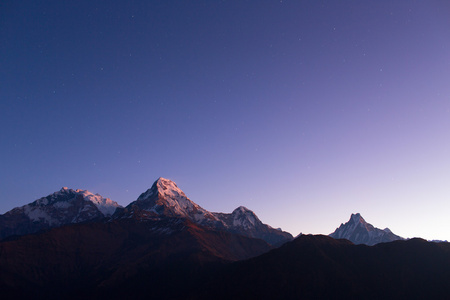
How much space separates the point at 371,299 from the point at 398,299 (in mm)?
14923

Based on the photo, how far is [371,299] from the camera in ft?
654

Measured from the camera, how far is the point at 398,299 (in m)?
198

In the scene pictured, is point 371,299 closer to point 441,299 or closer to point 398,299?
point 398,299

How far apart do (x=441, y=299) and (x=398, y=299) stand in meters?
21.4

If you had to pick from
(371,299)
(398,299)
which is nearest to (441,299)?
(398,299)

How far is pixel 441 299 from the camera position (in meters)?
191

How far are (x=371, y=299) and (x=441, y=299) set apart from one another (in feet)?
118
